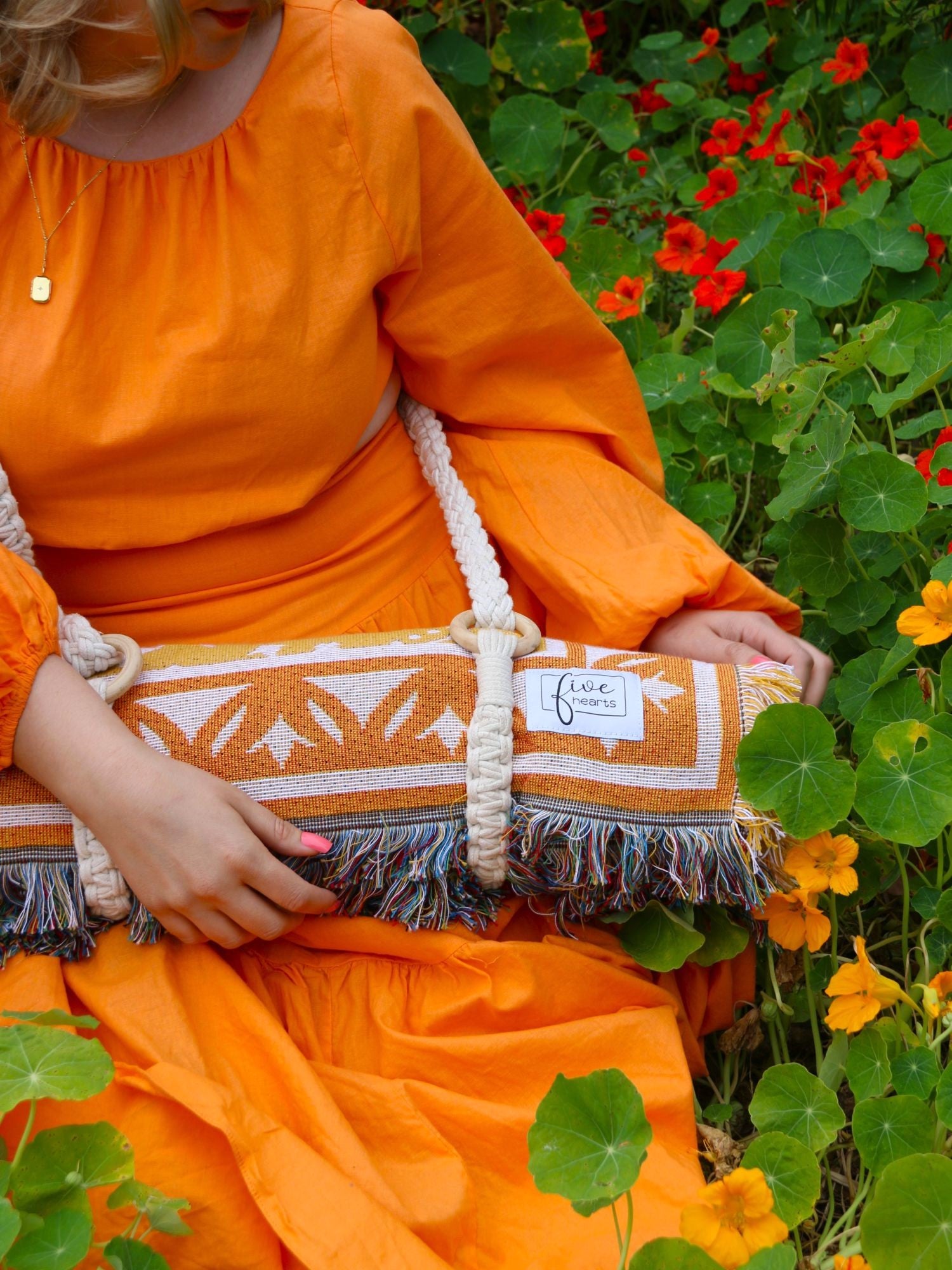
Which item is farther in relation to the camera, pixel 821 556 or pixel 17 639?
pixel 821 556

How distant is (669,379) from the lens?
6.26ft

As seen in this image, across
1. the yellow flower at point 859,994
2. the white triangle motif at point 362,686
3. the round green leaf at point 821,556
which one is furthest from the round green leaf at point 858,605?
the white triangle motif at point 362,686

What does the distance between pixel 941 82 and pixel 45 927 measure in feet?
7.13

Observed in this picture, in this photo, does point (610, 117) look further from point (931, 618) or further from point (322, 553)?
point (931, 618)

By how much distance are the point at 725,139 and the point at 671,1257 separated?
6.36 ft

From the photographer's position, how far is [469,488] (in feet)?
4.66

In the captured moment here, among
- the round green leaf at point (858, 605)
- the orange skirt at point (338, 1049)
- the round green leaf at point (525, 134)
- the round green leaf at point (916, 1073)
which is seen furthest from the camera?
the round green leaf at point (525, 134)

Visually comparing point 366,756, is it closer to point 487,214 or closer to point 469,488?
point 469,488

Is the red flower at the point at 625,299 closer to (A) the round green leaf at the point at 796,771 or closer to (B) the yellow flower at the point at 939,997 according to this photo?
(A) the round green leaf at the point at 796,771

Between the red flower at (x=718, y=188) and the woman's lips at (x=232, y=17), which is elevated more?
the woman's lips at (x=232, y=17)

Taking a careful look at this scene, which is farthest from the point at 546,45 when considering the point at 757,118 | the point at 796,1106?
the point at 796,1106

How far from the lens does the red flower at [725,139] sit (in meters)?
2.22

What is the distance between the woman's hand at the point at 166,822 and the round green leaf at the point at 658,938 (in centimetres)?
30

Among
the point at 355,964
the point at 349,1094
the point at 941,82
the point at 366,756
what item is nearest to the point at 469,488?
the point at 366,756
